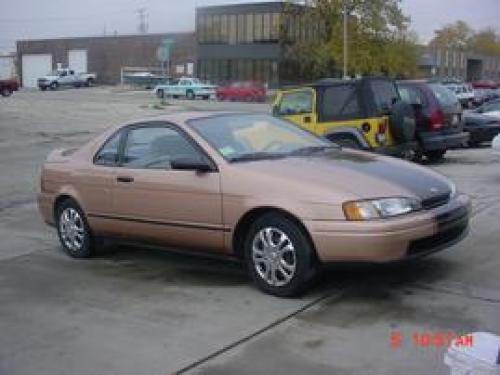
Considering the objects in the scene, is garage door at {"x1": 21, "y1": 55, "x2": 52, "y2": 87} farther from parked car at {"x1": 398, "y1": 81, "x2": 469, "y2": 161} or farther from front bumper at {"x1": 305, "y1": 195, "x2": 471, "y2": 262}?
front bumper at {"x1": 305, "y1": 195, "x2": 471, "y2": 262}

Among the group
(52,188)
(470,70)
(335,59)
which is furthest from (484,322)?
(470,70)

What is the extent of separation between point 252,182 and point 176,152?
1.02m

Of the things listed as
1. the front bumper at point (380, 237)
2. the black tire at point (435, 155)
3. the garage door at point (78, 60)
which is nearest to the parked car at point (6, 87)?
the black tire at point (435, 155)

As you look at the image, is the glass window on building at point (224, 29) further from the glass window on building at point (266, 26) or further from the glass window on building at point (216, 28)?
the glass window on building at point (266, 26)

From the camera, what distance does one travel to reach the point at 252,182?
6.49 m

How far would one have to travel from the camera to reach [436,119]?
15.5 m

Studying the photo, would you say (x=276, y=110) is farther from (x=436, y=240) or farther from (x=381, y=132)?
(x=436, y=240)

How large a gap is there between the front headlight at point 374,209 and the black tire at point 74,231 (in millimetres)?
3055

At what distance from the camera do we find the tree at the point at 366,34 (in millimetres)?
56656

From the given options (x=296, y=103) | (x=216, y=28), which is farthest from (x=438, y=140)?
(x=216, y=28)

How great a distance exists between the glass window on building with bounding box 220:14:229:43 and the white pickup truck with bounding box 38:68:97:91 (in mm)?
14973

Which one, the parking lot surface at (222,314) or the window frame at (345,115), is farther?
the window frame at (345,115)

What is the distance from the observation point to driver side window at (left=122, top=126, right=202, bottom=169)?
282 inches

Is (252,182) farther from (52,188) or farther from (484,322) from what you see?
(52,188)
